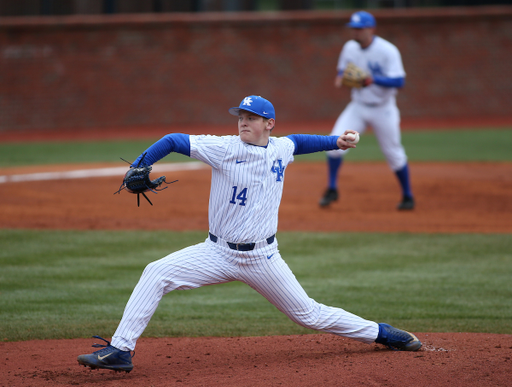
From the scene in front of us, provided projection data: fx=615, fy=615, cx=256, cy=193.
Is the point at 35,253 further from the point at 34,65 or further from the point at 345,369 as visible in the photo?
the point at 34,65

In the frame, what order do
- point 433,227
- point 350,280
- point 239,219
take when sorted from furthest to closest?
point 433,227
point 350,280
point 239,219

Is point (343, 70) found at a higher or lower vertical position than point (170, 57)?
lower

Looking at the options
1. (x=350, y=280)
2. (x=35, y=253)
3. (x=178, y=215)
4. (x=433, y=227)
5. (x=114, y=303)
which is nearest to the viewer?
(x=114, y=303)

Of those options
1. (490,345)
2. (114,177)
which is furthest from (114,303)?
(114,177)

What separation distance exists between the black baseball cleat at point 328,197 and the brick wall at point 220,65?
1268 centimetres

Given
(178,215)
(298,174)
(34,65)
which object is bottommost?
(178,215)

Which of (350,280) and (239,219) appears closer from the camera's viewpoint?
(239,219)

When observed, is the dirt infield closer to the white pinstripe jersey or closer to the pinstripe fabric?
the pinstripe fabric

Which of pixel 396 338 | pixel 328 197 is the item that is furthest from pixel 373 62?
pixel 396 338

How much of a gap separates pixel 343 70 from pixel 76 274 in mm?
4779

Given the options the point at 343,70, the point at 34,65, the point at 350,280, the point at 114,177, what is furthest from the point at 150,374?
the point at 34,65

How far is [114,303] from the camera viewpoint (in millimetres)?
5238

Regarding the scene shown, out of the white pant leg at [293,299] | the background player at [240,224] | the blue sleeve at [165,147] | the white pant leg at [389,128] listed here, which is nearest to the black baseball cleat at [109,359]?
the background player at [240,224]

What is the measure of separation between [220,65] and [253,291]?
53.4ft
